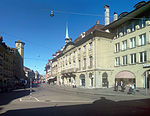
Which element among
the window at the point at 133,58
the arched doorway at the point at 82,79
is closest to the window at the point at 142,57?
the window at the point at 133,58

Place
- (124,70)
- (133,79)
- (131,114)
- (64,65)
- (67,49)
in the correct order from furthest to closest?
(64,65) < (67,49) < (124,70) < (133,79) < (131,114)

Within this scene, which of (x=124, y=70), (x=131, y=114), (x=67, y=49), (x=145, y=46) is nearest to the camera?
(x=131, y=114)

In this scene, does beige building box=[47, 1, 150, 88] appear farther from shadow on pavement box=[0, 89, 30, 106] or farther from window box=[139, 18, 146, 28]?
shadow on pavement box=[0, 89, 30, 106]

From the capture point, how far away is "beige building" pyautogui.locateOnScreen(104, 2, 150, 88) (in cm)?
2173

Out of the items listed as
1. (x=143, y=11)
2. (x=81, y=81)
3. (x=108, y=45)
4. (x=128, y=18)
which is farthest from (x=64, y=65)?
(x=143, y=11)

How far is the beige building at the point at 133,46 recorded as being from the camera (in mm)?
21734

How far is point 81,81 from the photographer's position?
33500 millimetres

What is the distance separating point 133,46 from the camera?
2447 centimetres

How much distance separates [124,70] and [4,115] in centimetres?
2373

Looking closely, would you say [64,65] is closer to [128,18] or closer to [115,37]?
[115,37]

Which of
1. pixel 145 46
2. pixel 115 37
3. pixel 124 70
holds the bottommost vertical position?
pixel 124 70

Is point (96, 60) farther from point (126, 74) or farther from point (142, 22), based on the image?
point (142, 22)

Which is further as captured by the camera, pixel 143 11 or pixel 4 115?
pixel 143 11

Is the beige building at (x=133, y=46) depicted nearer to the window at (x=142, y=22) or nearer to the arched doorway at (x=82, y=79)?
the window at (x=142, y=22)
